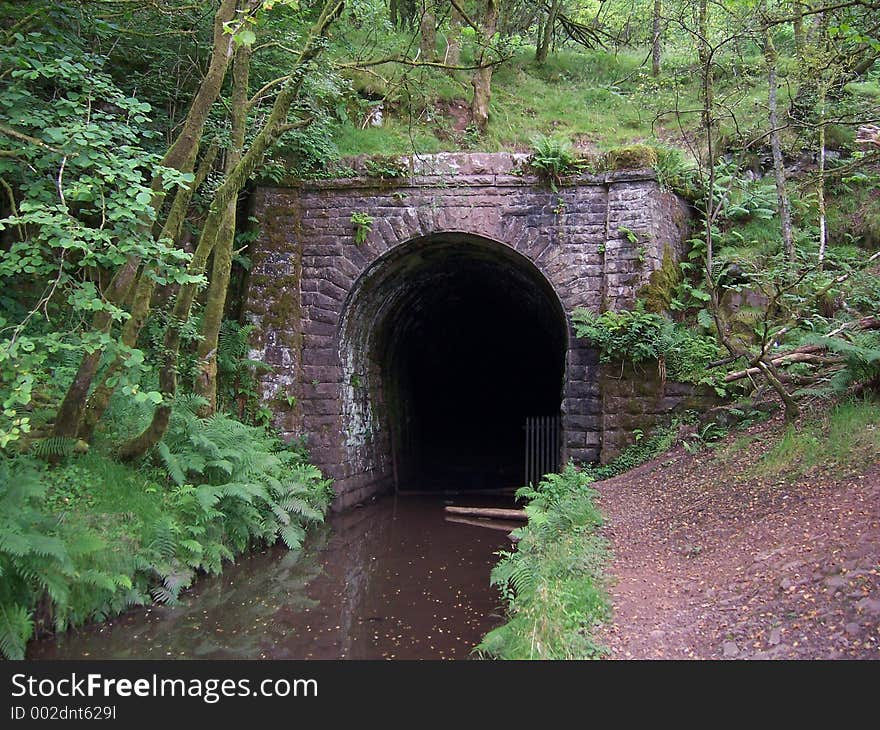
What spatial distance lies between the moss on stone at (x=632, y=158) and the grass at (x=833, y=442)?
472cm

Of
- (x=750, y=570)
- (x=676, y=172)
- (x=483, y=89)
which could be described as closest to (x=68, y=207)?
(x=750, y=570)

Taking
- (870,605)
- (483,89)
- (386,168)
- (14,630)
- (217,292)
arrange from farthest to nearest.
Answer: (483,89) → (386,168) → (217,292) → (14,630) → (870,605)

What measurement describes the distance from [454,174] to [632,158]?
2.70 meters

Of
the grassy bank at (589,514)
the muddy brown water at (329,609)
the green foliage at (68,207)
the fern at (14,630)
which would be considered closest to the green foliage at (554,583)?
the grassy bank at (589,514)

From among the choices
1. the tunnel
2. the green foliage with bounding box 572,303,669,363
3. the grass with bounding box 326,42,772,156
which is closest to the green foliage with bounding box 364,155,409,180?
the grass with bounding box 326,42,772,156

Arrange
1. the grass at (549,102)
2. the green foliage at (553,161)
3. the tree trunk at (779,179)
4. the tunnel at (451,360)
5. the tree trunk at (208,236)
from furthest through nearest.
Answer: the grass at (549,102) < the tunnel at (451,360) < the green foliage at (553,161) < the tree trunk at (779,179) < the tree trunk at (208,236)

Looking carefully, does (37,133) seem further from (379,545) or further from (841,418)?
(841,418)

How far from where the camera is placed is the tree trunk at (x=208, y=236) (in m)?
7.77

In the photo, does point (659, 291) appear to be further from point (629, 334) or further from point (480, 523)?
point (480, 523)

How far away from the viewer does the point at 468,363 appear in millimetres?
20234

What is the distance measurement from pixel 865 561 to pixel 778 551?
795 mm

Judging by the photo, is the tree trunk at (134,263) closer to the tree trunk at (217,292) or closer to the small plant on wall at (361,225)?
the tree trunk at (217,292)

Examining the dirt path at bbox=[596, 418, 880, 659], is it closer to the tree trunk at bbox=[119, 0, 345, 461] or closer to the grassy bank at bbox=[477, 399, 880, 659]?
the grassy bank at bbox=[477, 399, 880, 659]

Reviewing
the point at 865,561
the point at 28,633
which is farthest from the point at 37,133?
the point at 865,561
